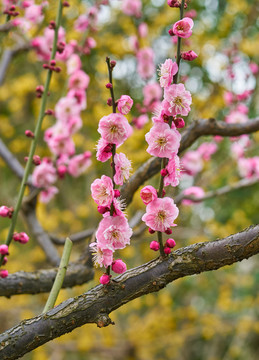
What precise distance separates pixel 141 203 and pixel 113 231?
3193 millimetres

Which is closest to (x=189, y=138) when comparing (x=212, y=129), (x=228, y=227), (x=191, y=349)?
(x=212, y=129)

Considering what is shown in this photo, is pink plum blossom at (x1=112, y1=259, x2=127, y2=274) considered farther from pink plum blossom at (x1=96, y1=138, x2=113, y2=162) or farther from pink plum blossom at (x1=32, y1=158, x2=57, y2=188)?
pink plum blossom at (x1=32, y1=158, x2=57, y2=188)

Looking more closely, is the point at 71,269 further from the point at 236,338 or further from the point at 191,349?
the point at 191,349

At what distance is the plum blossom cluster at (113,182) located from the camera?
Answer: 77 cm

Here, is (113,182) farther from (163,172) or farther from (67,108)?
(67,108)

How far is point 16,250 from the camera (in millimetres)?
4883

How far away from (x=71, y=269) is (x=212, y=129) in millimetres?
712

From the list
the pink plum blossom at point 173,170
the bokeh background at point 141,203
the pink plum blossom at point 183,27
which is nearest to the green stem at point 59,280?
the pink plum blossom at point 173,170

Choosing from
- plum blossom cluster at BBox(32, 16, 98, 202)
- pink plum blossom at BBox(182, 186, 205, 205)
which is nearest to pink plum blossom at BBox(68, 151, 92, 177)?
plum blossom cluster at BBox(32, 16, 98, 202)

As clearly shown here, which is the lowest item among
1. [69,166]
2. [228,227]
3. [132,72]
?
[69,166]

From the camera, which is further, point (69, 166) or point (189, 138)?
point (69, 166)

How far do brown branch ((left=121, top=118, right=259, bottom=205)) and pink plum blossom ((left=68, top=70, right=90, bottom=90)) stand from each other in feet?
2.96

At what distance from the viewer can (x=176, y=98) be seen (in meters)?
0.76

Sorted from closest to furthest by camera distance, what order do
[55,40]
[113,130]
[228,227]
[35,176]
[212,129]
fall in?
[113,130] → [55,40] → [212,129] → [35,176] → [228,227]
